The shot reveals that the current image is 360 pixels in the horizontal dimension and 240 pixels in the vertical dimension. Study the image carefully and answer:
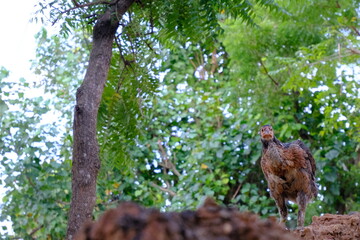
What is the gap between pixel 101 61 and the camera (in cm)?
390

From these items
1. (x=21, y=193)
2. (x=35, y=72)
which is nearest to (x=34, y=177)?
(x=21, y=193)

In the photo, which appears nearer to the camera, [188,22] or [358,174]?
[188,22]

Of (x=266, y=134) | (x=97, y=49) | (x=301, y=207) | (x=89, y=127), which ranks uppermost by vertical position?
(x=97, y=49)

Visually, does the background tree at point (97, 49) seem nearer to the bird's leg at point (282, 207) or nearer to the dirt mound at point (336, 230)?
the dirt mound at point (336, 230)

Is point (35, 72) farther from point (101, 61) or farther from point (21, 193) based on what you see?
point (101, 61)

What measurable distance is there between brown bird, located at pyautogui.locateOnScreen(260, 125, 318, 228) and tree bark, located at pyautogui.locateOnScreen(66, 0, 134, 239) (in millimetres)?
1929

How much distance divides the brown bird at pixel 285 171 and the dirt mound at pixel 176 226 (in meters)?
3.92

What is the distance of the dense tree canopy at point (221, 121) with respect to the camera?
8.38 meters

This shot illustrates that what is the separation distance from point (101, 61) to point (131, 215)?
9.07ft

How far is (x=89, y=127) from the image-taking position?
11.8ft

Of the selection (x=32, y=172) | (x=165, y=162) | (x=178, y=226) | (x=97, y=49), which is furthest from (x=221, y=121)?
(x=178, y=226)

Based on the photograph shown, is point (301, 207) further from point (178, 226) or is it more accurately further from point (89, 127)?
point (178, 226)

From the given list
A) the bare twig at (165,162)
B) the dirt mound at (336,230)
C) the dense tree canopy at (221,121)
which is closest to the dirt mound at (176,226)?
the dirt mound at (336,230)

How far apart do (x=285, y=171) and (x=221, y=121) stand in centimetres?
601
